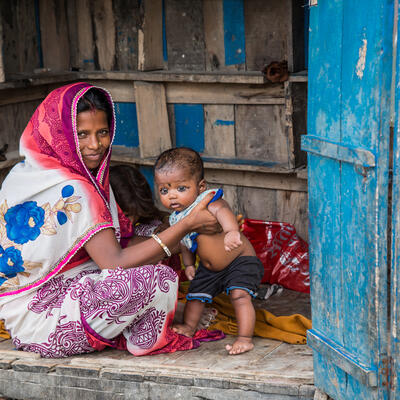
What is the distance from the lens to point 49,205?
10.5 feet

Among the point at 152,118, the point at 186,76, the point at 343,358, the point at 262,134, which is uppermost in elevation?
the point at 186,76

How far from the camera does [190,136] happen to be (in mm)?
5004

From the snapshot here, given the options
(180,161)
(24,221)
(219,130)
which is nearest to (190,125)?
(219,130)

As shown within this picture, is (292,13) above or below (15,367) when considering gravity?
above

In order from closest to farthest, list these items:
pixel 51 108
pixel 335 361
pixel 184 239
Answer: pixel 335 361, pixel 51 108, pixel 184 239

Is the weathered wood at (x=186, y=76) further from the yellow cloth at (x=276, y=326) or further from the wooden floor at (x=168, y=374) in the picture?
the wooden floor at (x=168, y=374)

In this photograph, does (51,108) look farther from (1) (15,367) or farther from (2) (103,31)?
(2) (103,31)

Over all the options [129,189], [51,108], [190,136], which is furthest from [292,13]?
[51,108]

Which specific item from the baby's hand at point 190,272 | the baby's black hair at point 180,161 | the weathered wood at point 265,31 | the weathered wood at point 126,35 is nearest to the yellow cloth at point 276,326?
the baby's hand at point 190,272

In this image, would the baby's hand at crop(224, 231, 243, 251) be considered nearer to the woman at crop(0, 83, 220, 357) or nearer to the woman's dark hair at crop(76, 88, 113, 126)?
the woman at crop(0, 83, 220, 357)

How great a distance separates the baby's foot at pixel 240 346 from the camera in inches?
129

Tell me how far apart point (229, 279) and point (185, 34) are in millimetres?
2109

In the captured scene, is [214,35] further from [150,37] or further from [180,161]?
[180,161]

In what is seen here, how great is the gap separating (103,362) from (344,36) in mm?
1914
